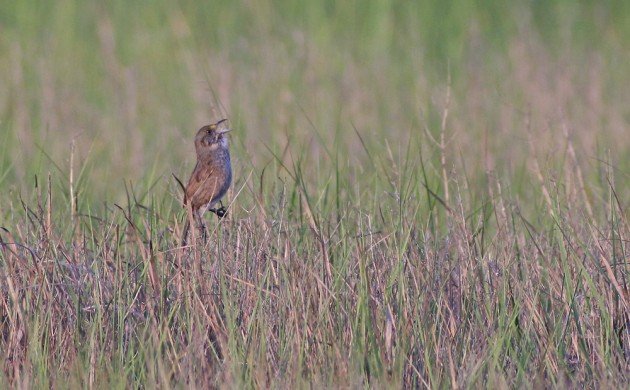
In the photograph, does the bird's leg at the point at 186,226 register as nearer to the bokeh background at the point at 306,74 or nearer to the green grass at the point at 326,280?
the green grass at the point at 326,280

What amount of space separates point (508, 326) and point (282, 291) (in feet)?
2.68

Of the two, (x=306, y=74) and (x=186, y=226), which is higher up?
(x=306, y=74)

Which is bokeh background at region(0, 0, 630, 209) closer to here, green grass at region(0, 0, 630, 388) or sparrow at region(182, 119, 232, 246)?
green grass at region(0, 0, 630, 388)

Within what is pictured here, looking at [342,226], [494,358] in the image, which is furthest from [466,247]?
[494,358]

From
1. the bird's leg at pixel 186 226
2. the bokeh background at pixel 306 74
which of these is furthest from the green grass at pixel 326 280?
the bokeh background at pixel 306 74

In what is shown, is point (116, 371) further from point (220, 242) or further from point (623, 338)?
point (623, 338)

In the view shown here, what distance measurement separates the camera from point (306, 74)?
9.75 meters

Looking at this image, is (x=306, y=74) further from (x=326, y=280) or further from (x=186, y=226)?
(x=326, y=280)

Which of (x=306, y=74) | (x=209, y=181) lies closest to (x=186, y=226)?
(x=209, y=181)

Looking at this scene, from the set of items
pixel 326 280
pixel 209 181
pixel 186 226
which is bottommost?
pixel 326 280

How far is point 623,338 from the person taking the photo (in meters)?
4.38

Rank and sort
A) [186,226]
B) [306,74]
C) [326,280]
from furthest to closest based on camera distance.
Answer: [306,74]
[186,226]
[326,280]

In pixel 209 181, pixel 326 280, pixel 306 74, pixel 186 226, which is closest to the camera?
pixel 326 280

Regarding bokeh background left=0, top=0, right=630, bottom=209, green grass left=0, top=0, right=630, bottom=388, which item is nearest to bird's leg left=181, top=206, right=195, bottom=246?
green grass left=0, top=0, right=630, bottom=388
